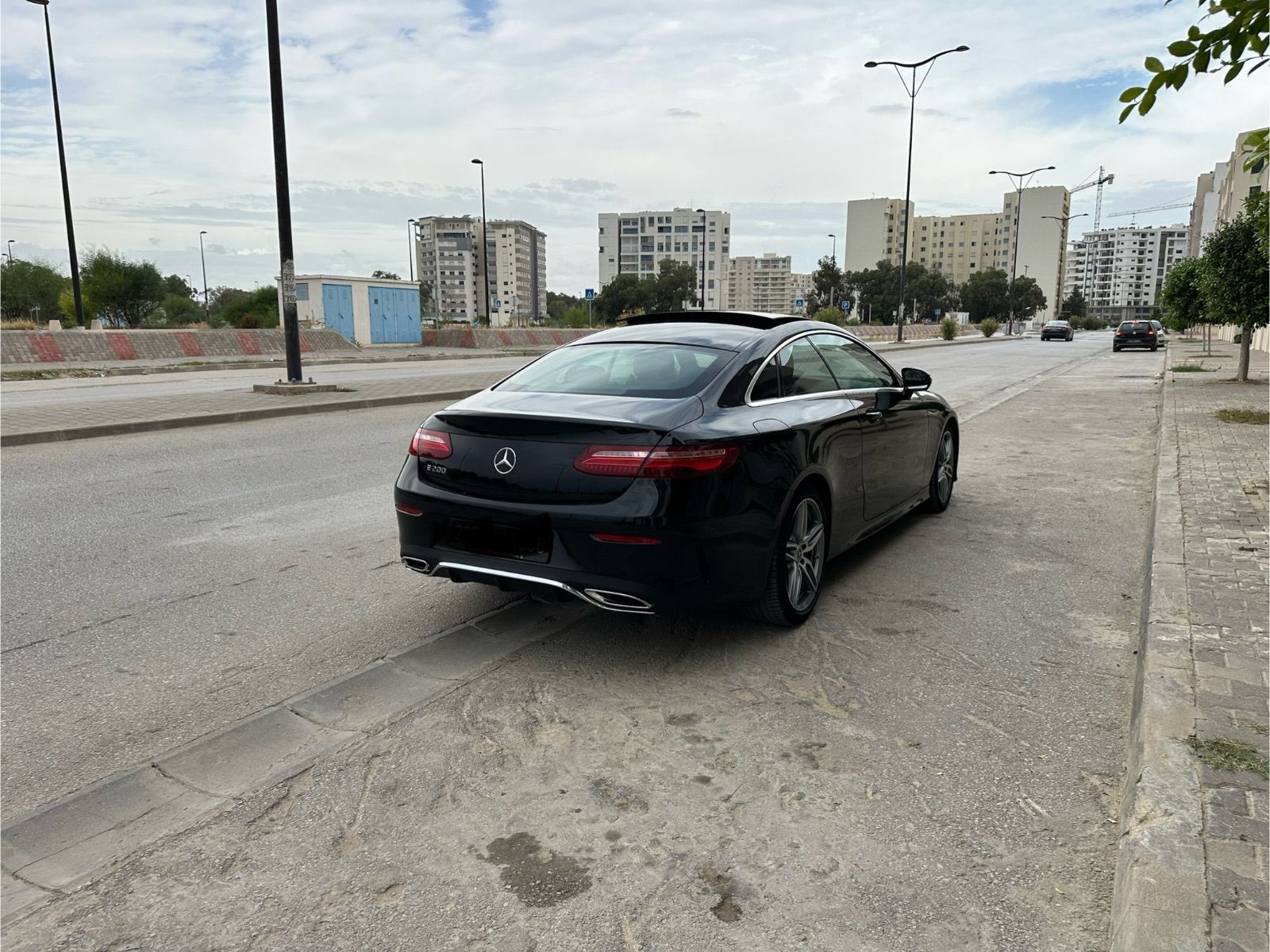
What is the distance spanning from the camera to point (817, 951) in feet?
7.51

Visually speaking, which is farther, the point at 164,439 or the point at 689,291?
the point at 689,291

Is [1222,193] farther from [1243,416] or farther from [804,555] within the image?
[804,555]

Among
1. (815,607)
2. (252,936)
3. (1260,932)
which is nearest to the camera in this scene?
(1260,932)

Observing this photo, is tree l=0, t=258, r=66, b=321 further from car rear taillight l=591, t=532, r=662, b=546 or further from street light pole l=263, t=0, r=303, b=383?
car rear taillight l=591, t=532, r=662, b=546

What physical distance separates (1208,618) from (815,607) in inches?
70.4

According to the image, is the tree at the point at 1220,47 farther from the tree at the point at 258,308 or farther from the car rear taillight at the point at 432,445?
the tree at the point at 258,308

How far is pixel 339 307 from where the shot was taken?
1661 inches

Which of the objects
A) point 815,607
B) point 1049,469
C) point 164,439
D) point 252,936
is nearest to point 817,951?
point 252,936

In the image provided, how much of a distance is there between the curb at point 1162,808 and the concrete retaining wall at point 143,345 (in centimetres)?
3020

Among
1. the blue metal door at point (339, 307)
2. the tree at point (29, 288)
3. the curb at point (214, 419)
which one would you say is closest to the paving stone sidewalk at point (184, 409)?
the curb at point (214, 419)

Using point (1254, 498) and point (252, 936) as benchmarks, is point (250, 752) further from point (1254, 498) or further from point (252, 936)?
point (1254, 498)

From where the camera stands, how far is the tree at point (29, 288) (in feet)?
183

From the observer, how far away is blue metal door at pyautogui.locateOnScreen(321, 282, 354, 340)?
4156 cm

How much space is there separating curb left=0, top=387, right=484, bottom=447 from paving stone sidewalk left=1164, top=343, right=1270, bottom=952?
8739mm
